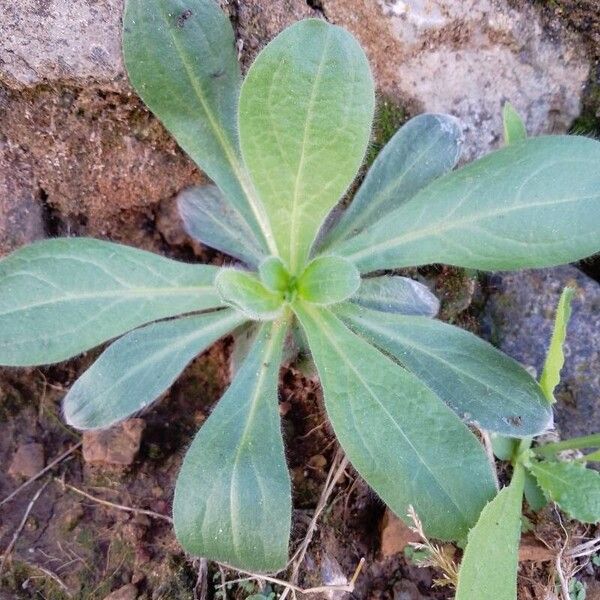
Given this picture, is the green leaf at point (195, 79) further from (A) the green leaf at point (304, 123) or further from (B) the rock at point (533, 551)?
(B) the rock at point (533, 551)

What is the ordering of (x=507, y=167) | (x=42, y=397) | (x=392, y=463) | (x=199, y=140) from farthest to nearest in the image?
(x=42, y=397)
(x=199, y=140)
(x=507, y=167)
(x=392, y=463)

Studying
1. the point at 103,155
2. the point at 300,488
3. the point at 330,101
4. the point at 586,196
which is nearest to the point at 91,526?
the point at 300,488

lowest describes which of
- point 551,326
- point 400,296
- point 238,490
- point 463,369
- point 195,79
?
point 238,490

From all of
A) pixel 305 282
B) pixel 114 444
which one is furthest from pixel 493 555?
pixel 114 444

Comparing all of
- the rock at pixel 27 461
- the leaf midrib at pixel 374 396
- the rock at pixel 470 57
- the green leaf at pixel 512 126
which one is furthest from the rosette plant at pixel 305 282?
the rock at pixel 27 461

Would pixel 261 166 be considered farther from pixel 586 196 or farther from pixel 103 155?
pixel 586 196

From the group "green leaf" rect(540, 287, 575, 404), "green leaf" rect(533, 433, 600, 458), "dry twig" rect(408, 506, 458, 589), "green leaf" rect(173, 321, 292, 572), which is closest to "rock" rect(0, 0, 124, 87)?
"green leaf" rect(173, 321, 292, 572)

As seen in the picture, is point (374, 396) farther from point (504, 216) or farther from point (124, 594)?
point (124, 594)
